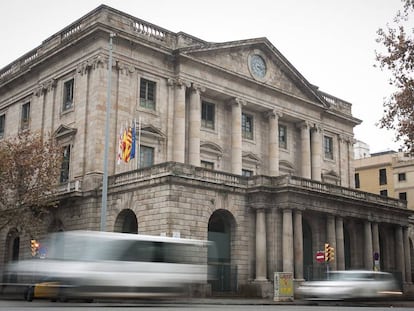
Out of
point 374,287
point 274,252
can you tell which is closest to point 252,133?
point 274,252

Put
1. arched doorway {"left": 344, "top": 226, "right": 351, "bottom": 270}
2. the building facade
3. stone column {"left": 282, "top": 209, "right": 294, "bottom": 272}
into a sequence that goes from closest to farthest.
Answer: stone column {"left": 282, "top": 209, "right": 294, "bottom": 272}
arched doorway {"left": 344, "top": 226, "right": 351, "bottom": 270}
the building facade

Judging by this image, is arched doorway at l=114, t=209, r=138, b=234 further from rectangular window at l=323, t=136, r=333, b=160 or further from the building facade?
the building facade

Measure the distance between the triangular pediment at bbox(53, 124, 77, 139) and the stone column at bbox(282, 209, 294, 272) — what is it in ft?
50.1

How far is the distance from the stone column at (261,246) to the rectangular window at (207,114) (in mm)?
11097

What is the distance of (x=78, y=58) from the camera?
144ft

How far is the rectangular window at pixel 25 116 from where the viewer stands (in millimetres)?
48878

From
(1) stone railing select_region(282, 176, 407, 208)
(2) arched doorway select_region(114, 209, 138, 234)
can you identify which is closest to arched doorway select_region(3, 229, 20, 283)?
(2) arched doorway select_region(114, 209, 138, 234)

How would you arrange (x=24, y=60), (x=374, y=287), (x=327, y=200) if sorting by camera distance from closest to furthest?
(x=374, y=287) < (x=327, y=200) < (x=24, y=60)

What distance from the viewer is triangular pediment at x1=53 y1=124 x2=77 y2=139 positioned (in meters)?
42.9

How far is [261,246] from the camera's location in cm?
A: 3853

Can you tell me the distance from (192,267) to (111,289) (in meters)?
3.61

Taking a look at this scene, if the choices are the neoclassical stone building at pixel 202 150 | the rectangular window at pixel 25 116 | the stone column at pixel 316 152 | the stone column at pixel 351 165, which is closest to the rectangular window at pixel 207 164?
the neoclassical stone building at pixel 202 150

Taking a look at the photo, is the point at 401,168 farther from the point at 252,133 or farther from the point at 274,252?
the point at 274,252

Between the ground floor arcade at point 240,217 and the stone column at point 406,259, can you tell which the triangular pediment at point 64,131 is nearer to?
the ground floor arcade at point 240,217
